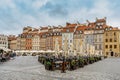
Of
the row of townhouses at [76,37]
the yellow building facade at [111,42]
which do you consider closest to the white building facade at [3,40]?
the row of townhouses at [76,37]

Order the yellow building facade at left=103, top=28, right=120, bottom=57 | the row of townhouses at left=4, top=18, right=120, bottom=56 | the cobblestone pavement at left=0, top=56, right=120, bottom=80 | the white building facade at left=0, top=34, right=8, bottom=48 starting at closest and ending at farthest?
the cobblestone pavement at left=0, top=56, right=120, bottom=80
the yellow building facade at left=103, top=28, right=120, bottom=57
the row of townhouses at left=4, top=18, right=120, bottom=56
the white building facade at left=0, top=34, right=8, bottom=48

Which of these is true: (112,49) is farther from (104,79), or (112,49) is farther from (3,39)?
(104,79)

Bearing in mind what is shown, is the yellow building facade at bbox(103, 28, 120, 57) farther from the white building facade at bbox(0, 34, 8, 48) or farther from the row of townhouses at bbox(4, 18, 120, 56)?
the white building facade at bbox(0, 34, 8, 48)

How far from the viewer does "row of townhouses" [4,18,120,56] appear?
73688 mm

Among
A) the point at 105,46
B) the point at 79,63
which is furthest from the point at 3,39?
the point at 79,63

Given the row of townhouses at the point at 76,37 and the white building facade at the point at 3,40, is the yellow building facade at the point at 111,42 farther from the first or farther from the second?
the white building facade at the point at 3,40

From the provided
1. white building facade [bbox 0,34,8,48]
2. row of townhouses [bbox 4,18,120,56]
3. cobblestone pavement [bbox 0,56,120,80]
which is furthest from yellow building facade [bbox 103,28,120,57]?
cobblestone pavement [bbox 0,56,120,80]

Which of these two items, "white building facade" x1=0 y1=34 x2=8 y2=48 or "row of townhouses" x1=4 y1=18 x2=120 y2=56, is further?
"white building facade" x1=0 y1=34 x2=8 y2=48

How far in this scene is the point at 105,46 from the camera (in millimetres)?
75312

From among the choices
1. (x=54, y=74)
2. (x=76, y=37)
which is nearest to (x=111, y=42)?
(x=76, y=37)

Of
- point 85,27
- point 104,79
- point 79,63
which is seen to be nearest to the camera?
point 104,79

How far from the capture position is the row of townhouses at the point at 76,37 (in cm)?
7369

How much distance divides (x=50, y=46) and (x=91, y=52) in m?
48.6

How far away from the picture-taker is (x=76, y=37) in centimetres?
8162
